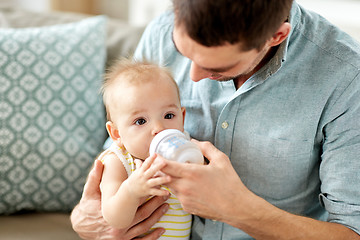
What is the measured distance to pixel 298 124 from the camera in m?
1.30

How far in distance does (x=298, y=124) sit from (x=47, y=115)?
938 mm

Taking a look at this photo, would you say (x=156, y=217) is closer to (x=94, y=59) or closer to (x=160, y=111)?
(x=160, y=111)

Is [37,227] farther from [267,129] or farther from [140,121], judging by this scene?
[267,129]

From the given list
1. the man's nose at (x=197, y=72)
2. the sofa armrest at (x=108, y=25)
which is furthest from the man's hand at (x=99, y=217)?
the sofa armrest at (x=108, y=25)

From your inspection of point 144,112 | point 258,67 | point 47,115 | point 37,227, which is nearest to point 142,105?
point 144,112

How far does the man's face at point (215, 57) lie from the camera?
1.08 m

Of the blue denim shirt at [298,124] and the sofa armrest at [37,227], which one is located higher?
the blue denim shirt at [298,124]

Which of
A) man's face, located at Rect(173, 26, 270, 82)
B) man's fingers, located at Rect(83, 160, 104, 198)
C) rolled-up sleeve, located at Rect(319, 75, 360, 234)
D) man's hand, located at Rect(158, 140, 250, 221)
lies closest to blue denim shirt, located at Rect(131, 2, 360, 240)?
rolled-up sleeve, located at Rect(319, 75, 360, 234)

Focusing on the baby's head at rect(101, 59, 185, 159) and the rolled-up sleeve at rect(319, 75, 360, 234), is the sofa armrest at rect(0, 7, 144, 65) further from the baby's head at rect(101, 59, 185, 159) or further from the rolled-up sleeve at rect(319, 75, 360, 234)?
the rolled-up sleeve at rect(319, 75, 360, 234)

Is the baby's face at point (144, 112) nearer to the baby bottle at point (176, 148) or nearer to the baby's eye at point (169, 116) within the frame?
the baby's eye at point (169, 116)

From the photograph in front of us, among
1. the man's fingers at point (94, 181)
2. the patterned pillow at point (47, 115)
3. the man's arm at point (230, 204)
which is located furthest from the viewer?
the patterned pillow at point (47, 115)

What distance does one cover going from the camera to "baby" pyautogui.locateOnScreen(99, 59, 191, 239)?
1.24m

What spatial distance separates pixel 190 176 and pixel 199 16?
38 centimetres

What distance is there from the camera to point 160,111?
127 centimetres
